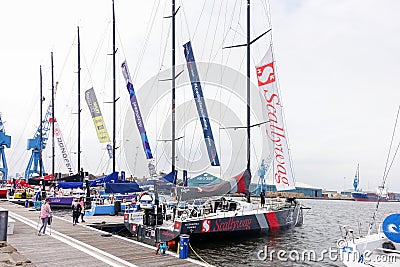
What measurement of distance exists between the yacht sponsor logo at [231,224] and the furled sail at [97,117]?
1960cm

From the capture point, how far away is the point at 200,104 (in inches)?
1088

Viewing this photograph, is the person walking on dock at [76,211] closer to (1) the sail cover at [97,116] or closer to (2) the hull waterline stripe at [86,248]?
(2) the hull waterline stripe at [86,248]

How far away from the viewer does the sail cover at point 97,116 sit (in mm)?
37312

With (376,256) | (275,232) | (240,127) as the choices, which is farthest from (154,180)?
(376,256)

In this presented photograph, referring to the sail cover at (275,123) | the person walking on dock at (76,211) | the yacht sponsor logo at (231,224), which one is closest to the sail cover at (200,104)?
the sail cover at (275,123)

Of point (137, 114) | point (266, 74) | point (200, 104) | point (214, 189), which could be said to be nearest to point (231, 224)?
point (214, 189)

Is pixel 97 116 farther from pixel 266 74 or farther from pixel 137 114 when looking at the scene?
pixel 266 74

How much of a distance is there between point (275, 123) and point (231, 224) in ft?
27.8

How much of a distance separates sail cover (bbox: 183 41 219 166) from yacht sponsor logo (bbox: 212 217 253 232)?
5.16 metres

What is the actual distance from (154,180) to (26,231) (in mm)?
7743

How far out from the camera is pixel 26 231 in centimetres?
1933

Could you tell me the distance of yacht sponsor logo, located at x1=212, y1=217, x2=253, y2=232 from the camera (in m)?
19.7

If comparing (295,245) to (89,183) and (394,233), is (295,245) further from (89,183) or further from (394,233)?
(89,183)

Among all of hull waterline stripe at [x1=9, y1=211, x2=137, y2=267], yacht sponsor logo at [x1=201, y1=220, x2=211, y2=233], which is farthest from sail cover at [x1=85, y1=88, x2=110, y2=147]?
yacht sponsor logo at [x1=201, y1=220, x2=211, y2=233]
